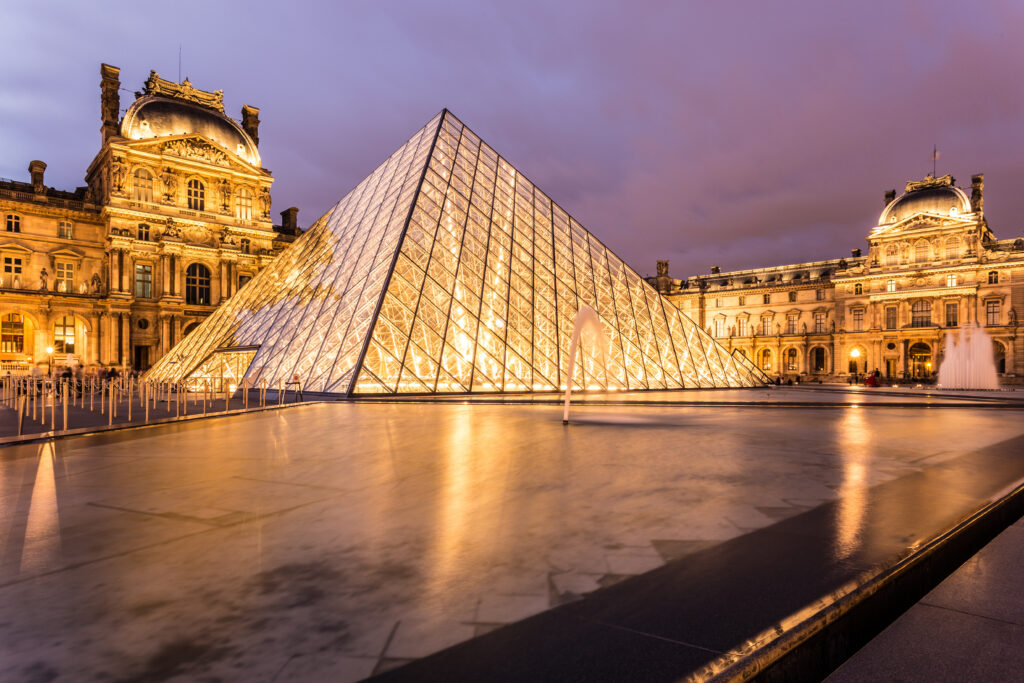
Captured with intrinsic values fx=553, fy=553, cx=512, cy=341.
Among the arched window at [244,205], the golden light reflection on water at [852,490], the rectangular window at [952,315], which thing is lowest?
the golden light reflection on water at [852,490]

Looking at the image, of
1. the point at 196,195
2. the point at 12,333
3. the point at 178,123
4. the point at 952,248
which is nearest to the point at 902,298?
the point at 952,248

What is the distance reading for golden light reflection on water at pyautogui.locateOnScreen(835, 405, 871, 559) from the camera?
127 inches

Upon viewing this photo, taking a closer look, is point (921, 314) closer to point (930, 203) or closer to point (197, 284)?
point (930, 203)

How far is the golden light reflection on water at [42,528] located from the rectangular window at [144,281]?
38112 millimetres

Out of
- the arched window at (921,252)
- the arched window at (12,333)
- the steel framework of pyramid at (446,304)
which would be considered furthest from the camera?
the arched window at (921,252)

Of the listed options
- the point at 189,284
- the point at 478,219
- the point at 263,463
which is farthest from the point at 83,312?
the point at 263,463

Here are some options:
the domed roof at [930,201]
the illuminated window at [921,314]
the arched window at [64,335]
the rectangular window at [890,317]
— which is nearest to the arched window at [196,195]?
the arched window at [64,335]

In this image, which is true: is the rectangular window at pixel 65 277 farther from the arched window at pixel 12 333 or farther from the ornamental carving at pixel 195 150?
the ornamental carving at pixel 195 150

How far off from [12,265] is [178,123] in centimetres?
1392

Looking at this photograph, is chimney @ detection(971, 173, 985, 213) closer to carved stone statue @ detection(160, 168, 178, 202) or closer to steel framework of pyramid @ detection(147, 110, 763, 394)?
steel framework of pyramid @ detection(147, 110, 763, 394)

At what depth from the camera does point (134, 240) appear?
119 ft

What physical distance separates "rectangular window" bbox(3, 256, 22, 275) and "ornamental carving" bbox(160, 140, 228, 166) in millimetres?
11208

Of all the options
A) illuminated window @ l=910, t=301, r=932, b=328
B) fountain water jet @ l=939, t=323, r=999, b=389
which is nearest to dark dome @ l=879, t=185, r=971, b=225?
illuminated window @ l=910, t=301, r=932, b=328

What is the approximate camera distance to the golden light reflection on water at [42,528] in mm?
3029
